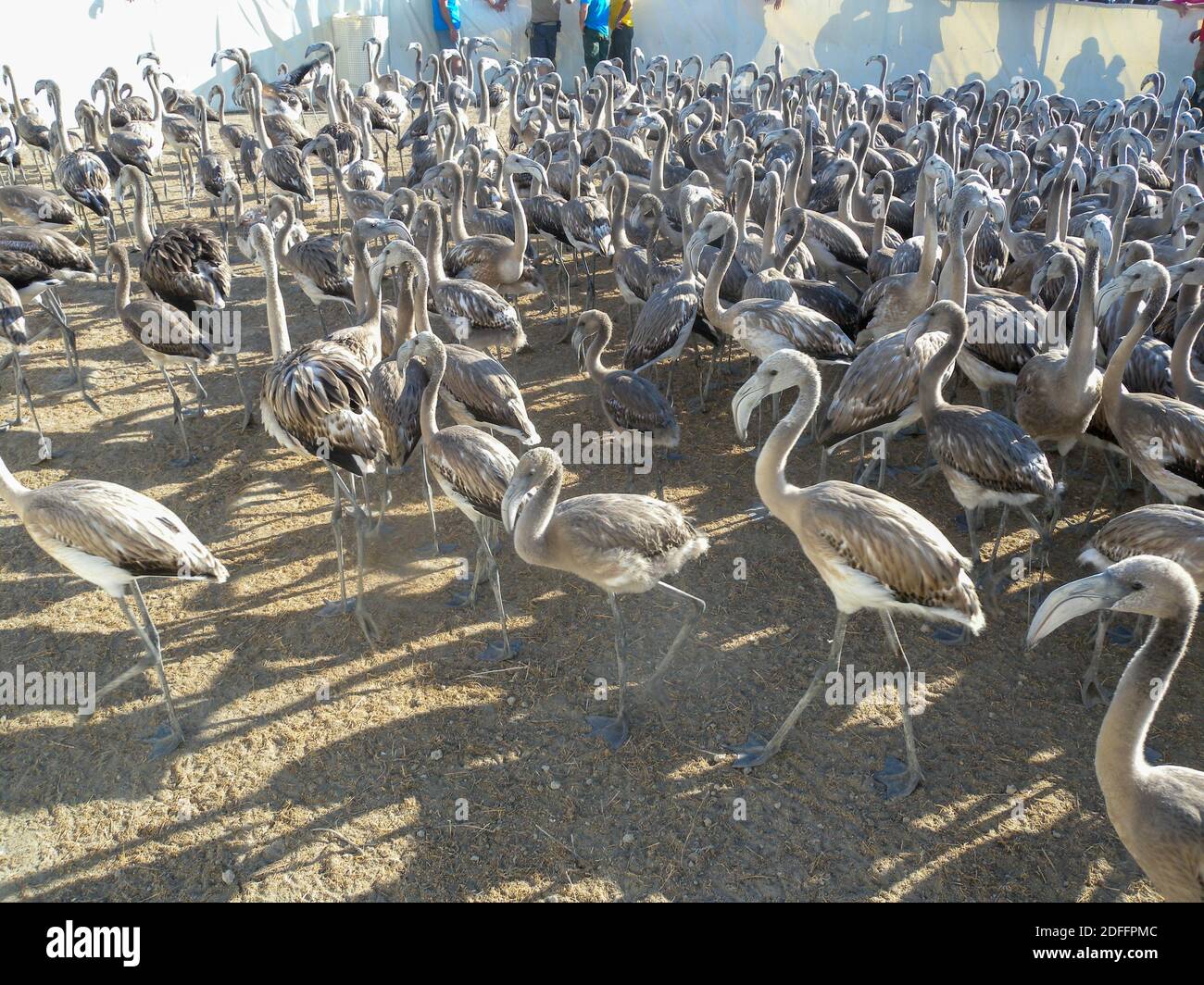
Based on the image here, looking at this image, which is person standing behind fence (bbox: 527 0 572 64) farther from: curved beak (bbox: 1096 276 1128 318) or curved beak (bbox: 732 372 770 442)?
curved beak (bbox: 732 372 770 442)

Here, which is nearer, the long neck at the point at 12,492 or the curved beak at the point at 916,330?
the long neck at the point at 12,492

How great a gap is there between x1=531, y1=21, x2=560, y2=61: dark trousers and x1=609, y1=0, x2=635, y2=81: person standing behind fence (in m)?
1.75

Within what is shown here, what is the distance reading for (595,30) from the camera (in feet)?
81.0

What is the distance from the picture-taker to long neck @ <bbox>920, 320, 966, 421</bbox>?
5889 millimetres

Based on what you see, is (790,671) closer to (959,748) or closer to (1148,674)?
(959,748)

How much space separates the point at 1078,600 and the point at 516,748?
301 cm

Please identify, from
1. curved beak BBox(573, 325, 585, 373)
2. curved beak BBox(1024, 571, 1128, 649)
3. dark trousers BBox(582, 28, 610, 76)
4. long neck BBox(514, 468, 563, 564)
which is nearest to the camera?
curved beak BBox(1024, 571, 1128, 649)

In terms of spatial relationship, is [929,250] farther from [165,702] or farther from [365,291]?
[165,702]

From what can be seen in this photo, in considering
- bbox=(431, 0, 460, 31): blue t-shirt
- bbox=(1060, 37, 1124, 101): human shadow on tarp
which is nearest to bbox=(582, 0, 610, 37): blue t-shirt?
bbox=(431, 0, 460, 31): blue t-shirt

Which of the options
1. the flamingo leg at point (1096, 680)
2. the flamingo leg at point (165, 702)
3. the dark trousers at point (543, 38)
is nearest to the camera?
the flamingo leg at point (165, 702)

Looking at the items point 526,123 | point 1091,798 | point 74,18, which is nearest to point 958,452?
point 1091,798

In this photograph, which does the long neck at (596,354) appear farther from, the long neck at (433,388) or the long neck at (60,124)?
the long neck at (60,124)

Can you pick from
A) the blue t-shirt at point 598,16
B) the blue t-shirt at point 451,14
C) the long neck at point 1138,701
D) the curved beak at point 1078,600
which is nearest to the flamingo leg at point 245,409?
the curved beak at point 1078,600

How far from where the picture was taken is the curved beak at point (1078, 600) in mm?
3119
